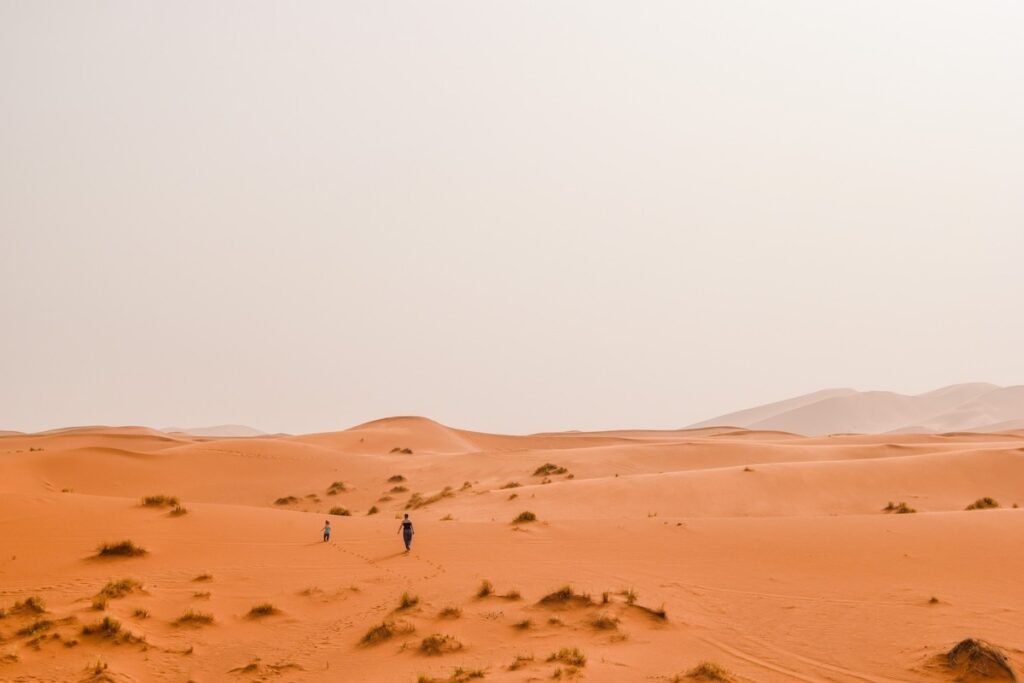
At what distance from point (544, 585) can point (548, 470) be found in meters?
19.6

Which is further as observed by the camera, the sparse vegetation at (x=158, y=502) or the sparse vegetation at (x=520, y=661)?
the sparse vegetation at (x=158, y=502)

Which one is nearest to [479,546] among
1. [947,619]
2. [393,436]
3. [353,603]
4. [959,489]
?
[353,603]

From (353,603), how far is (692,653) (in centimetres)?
530

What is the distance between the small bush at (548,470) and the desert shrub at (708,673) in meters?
22.9

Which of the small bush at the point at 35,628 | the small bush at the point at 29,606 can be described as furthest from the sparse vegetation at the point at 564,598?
the small bush at the point at 29,606

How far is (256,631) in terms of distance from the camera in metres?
11.0

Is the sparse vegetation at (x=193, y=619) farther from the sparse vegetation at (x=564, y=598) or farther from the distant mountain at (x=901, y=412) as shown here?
the distant mountain at (x=901, y=412)

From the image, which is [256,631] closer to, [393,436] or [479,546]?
[479,546]

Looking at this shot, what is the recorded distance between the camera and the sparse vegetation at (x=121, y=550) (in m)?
14.4

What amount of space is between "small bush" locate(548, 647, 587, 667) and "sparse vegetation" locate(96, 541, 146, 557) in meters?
8.92

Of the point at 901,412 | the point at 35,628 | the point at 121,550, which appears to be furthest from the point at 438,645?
the point at 901,412

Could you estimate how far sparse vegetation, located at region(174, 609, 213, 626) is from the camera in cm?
1110

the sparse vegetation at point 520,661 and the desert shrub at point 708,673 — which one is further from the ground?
the sparse vegetation at point 520,661

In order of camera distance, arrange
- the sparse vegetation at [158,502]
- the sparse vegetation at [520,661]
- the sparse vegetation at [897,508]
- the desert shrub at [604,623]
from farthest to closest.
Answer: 1. the sparse vegetation at [897,508]
2. the sparse vegetation at [158,502]
3. the desert shrub at [604,623]
4. the sparse vegetation at [520,661]
